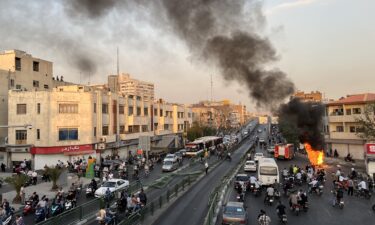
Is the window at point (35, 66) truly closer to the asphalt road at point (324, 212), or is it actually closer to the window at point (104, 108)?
the window at point (104, 108)

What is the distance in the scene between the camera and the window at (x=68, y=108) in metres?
47.1

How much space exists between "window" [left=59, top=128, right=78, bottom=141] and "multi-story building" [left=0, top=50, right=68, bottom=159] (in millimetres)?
7965

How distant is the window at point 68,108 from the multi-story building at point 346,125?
43.0 m

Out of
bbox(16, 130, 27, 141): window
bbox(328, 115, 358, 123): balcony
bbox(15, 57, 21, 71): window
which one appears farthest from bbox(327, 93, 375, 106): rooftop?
bbox(15, 57, 21, 71): window

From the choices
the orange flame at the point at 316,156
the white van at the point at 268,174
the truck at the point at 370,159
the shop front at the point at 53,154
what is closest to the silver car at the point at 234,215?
the white van at the point at 268,174

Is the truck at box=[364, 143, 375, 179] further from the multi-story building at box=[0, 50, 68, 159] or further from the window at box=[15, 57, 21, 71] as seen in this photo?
the window at box=[15, 57, 21, 71]

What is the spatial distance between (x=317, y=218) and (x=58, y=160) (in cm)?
3595

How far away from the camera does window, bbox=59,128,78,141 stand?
46.6 metres

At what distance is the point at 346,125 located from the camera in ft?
183

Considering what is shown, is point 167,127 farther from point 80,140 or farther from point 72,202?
point 72,202

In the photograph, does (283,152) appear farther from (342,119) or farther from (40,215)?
(40,215)

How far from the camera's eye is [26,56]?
5684 centimetres

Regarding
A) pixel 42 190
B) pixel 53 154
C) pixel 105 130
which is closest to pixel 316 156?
pixel 105 130

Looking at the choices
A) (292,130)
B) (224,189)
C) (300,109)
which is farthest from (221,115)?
(224,189)
